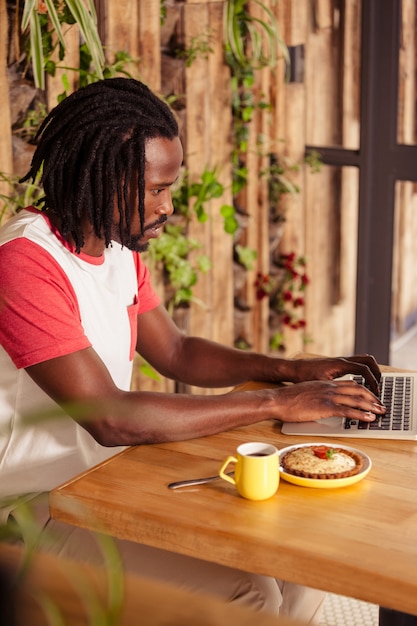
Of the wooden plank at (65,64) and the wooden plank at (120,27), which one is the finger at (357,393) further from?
the wooden plank at (120,27)

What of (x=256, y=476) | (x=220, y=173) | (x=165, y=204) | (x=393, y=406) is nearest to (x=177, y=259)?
(x=220, y=173)

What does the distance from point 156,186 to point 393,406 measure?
24.7 inches

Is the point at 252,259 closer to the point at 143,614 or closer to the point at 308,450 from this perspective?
the point at 308,450

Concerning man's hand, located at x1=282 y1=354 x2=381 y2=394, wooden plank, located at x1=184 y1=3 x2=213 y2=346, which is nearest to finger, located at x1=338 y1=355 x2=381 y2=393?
man's hand, located at x1=282 y1=354 x2=381 y2=394

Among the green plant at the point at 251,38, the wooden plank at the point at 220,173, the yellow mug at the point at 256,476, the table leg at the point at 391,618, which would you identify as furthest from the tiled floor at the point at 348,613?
the green plant at the point at 251,38

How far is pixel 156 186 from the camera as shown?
1.85 m

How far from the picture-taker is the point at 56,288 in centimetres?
174

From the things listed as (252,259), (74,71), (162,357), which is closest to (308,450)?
(162,357)

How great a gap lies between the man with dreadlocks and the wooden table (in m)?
0.10

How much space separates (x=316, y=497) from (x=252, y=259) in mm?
2229

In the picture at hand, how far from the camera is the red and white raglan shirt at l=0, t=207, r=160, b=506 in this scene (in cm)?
169

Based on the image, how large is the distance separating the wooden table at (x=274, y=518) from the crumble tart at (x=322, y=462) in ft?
0.09

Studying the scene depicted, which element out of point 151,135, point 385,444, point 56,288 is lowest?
point 385,444

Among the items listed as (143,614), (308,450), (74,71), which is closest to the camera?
(143,614)
